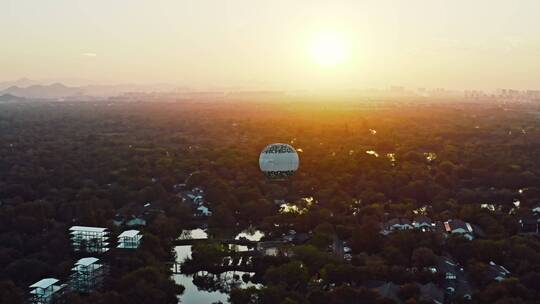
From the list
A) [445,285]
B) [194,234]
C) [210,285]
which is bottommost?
[210,285]

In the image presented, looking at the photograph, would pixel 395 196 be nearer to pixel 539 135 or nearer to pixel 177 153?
pixel 177 153

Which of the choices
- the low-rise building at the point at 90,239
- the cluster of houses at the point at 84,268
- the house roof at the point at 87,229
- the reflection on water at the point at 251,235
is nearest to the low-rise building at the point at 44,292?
the cluster of houses at the point at 84,268

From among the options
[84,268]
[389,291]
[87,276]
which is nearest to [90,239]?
[84,268]

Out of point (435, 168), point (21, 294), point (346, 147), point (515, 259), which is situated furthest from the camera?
point (346, 147)

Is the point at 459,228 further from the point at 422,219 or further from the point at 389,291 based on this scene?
the point at 389,291

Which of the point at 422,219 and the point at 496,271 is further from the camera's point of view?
the point at 422,219

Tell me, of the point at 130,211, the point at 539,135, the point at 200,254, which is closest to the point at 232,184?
the point at 130,211

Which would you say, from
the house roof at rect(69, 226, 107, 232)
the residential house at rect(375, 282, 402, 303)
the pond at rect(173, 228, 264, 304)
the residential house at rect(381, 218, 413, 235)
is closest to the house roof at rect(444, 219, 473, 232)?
the residential house at rect(381, 218, 413, 235)

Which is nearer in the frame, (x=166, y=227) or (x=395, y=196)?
(x=166, y=227)

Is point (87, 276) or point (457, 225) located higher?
point (457, 225)
